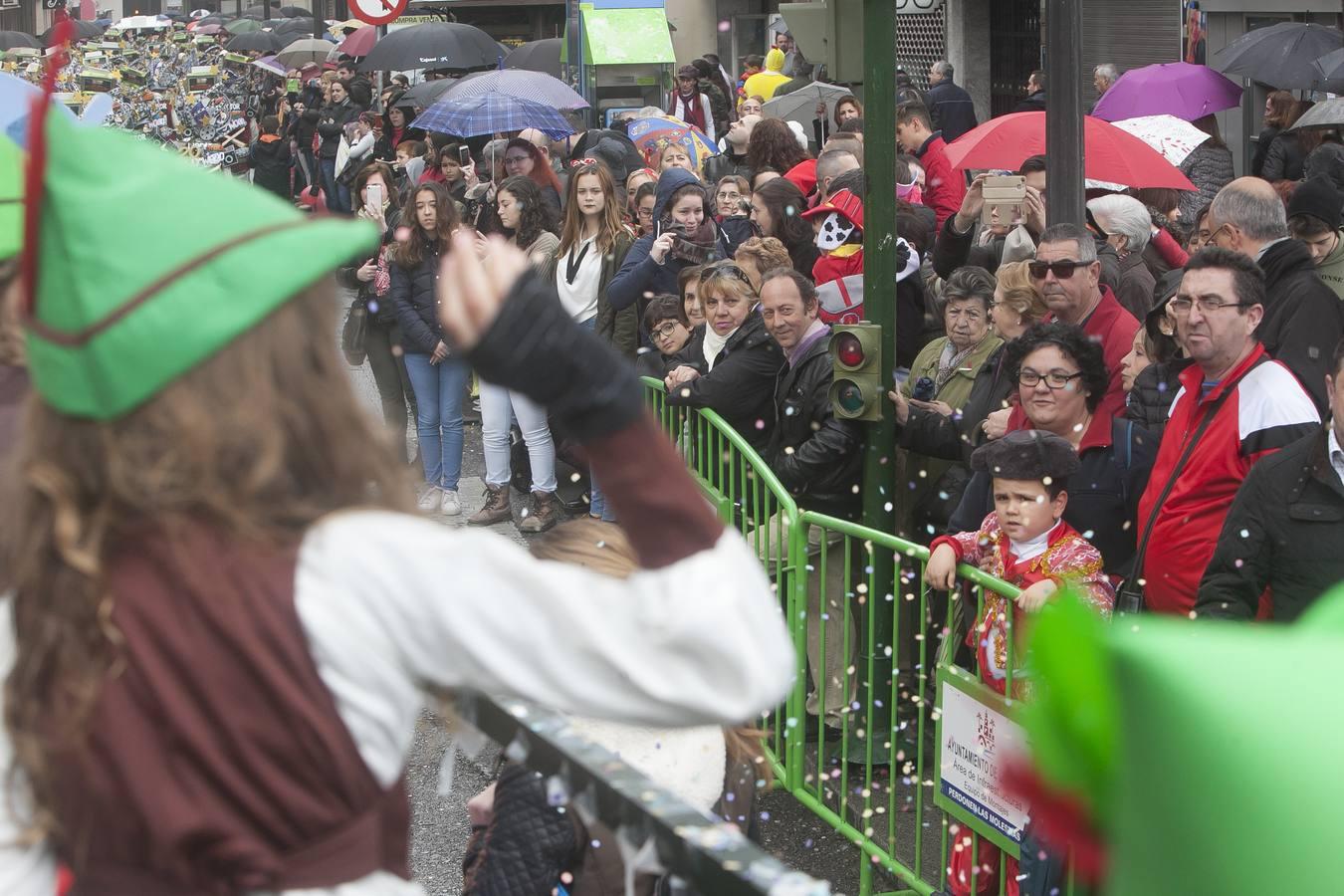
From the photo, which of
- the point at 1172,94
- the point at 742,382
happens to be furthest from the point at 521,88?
the point at 742,382

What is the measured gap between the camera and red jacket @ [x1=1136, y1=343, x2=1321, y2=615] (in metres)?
4.64

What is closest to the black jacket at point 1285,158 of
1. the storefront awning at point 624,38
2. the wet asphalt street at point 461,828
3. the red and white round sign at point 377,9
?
the wet asphalt street at point 461,828

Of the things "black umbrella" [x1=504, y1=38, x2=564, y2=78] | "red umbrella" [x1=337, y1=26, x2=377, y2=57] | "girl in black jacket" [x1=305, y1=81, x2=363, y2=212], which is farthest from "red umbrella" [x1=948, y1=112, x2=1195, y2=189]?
"red umbrella" [x1=337, y1=26, x2=377, y2=57]

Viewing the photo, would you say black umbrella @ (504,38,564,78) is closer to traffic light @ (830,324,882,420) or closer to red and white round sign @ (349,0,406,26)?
red and white round sign @ (349,0,406,26)

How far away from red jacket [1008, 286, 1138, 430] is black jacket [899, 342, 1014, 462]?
0.36ft

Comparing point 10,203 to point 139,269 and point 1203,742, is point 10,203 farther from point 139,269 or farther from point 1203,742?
point 1203,742

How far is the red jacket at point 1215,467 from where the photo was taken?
4641 millimetres

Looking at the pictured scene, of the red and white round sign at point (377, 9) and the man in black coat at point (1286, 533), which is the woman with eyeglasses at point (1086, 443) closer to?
the man in black coat at point (1286, 533)

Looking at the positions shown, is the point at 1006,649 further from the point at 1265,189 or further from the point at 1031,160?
the point at 1031,160

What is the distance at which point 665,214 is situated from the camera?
905cm

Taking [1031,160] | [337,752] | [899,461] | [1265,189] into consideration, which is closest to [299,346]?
[337,752]

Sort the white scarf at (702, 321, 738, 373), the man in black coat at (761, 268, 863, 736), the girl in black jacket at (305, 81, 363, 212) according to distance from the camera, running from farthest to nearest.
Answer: the girl in black jacket at (305, 81, 363, 212)
the white scarf at (702, 321, 738, 373)
the man in black coat at (761, 268, 863, 736)

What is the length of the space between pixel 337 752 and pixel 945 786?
3.46m

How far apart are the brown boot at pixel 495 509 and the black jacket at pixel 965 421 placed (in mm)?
3994
